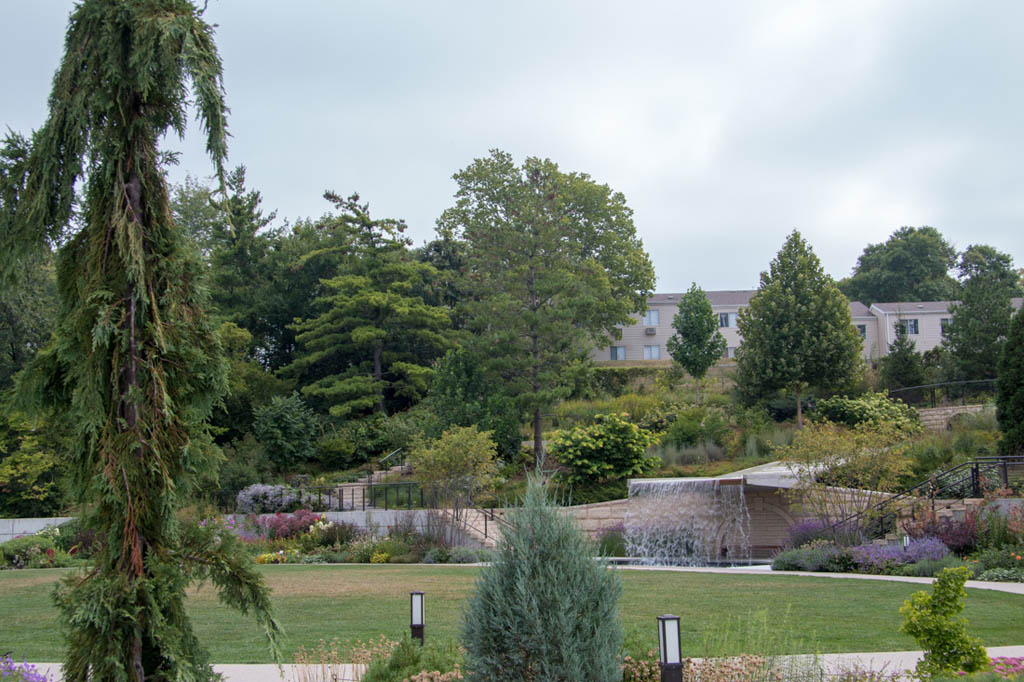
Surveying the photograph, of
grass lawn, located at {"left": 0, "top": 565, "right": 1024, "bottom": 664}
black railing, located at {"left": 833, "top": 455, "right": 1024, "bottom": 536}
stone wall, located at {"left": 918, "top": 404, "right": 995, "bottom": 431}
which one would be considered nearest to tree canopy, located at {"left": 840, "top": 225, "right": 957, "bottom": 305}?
stone wall, located at {"left": 918, "top": 404, "right": 995, "bottom": 431}

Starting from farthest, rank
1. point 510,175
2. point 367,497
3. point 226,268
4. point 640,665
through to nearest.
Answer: point 510,175 < point 226,268 < point 367,497 < point 640,665

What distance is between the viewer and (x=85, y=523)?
468cm

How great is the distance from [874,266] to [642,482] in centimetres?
5433

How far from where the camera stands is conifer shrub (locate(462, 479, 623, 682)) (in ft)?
16.4

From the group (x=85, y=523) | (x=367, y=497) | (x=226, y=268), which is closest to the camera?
(x=85, y=523)

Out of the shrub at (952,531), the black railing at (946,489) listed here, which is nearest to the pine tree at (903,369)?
the black railing at (946,489)

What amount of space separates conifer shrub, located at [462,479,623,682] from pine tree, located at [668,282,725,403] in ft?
98.4

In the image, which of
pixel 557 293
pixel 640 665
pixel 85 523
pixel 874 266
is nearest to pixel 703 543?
pixel 557 293

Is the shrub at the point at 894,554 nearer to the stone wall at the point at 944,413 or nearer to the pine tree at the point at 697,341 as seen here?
the stone wall at the point at 944,413

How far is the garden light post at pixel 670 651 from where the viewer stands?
218 inches

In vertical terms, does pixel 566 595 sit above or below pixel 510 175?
below

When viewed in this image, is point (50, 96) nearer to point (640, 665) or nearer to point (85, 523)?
point (85, 523)

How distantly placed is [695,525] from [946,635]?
1581cm

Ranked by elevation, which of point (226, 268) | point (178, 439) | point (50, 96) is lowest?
point (178, 439)
